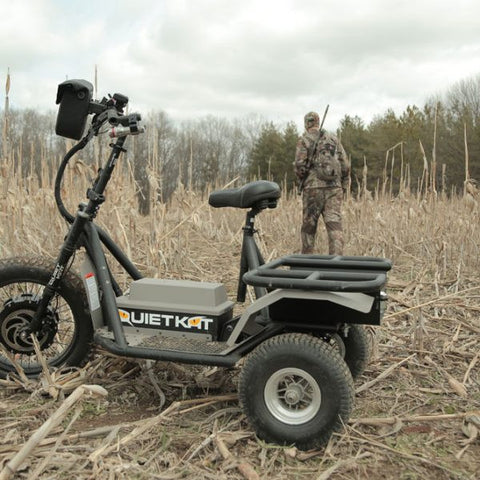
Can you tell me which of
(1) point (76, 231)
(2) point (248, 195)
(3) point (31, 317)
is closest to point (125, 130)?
(1) point (76, 231)

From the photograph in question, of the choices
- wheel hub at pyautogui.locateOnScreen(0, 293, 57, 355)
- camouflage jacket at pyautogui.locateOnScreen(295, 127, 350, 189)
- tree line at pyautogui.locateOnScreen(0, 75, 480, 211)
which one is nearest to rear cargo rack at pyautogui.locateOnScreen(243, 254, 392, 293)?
wheel hub at pyautogui.locateOnScreen(0, 293, 57, 355)

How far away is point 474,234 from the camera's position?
6.20m

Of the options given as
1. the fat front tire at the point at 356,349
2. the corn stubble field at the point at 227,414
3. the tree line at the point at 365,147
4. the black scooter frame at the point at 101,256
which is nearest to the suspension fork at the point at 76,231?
the black scooter frame at the point at 101,256

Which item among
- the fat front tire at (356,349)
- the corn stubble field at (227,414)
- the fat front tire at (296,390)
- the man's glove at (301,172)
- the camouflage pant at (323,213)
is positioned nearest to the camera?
the corn stubble field at (227,414)

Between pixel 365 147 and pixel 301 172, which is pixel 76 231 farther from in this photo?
pixel 365 147

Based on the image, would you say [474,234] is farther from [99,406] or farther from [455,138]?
[455,138]

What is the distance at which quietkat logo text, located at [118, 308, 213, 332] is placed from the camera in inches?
106

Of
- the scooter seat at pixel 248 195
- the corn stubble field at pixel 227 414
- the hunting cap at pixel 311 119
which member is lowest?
the corn stubble field at pixel 227 414

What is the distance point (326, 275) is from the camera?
240 centimetres

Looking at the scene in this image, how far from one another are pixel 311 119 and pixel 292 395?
5323 mm

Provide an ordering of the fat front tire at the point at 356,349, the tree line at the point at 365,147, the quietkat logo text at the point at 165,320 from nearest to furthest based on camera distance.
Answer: the quietkat logo text at the point at 165,320 → the fat front tire at the point at 356,349 → the tree line at the point at 365,147

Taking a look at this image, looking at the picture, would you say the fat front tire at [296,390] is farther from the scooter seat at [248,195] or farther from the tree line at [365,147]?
the tree line at [365,147]

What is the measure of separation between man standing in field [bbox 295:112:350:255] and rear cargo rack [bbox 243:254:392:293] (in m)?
4.17

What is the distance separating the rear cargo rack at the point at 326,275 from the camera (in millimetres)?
2246
